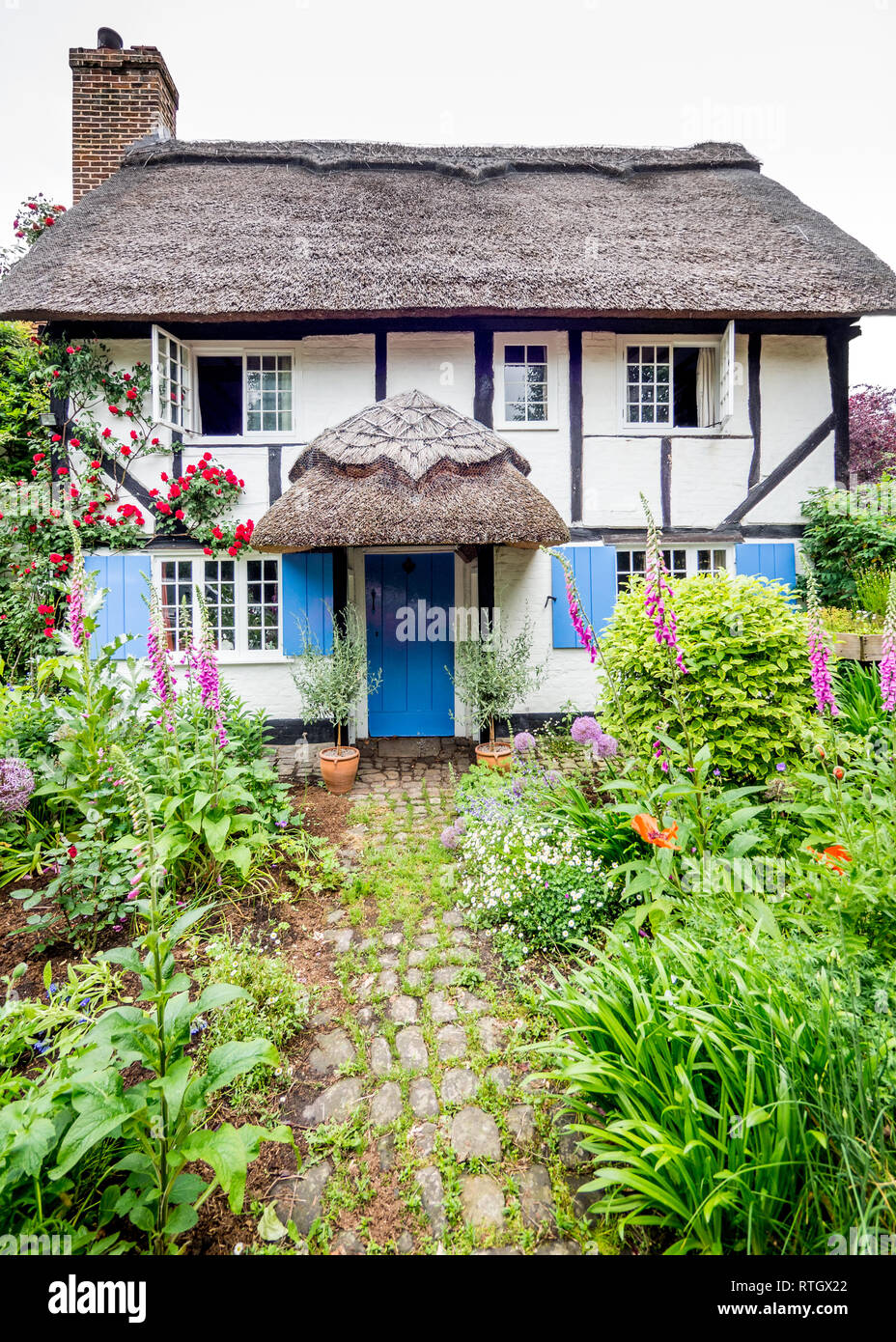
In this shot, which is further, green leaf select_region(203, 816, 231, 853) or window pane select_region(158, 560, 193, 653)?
window pane select_region(158, 560, 193, 653)

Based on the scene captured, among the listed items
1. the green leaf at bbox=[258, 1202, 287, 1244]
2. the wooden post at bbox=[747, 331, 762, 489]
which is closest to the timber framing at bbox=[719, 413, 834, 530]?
the wooden post at bbox=[747, 331, 762, 489]

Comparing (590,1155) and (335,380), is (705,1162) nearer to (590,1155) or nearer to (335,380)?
(590,1155)

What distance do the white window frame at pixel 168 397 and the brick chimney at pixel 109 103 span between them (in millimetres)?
3618

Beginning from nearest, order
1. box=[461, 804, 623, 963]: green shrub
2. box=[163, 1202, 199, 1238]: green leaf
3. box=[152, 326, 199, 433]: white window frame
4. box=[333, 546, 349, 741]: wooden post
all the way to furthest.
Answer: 1. box=[163, 1202, 199, 1238]: green leaf
2. box=[461, 804, 623, 963]: green shrub
3. box=[152, 326, 199, 433]: white window frame
4. box=[333, 546, 349, 741]: wooden post

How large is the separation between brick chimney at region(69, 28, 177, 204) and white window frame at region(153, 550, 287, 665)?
576cm

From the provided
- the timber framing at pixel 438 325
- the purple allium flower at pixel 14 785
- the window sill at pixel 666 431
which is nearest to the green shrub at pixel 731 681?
the purple allium flower at pixel 14 785

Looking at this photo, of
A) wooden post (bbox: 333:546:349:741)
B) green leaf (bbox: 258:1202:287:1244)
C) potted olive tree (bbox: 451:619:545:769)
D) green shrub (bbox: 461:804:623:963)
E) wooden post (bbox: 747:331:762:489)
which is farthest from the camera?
wooden post (bbox: 747:331:762:489)

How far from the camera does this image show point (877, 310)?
21.9 feet

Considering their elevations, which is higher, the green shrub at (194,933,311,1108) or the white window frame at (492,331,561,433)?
the white window frame at (492,331,561,433)

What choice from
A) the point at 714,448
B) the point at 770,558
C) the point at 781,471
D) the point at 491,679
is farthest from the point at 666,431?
the point at 491,679

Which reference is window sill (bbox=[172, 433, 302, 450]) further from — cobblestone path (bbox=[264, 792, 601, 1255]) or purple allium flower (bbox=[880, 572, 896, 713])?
purple allium flower (bbox=[880, 572, 896, 713])

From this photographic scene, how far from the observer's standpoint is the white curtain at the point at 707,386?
7.38 metres

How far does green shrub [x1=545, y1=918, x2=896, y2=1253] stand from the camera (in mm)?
1363

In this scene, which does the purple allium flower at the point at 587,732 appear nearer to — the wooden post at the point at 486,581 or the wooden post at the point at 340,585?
the wooden post at the point at 486,581
